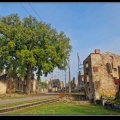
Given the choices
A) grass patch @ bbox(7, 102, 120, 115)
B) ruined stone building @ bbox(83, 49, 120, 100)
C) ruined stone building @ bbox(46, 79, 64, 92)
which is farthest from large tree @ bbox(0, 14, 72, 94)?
ruined stone building @ bbox(46, 79, 64, 92)

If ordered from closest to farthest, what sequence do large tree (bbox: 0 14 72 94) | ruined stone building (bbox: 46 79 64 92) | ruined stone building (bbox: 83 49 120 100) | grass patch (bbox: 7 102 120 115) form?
1. grass patch (bbox: 7 102 120 115)
2. ruined stone building (bbox: 83 49 120 100)
3. large tree (bbox: 0 14 72 94)
4. ruined stone building (bbox: 46 79 64 92)

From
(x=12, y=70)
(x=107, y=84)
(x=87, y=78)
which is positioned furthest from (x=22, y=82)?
(x=107, y=84)

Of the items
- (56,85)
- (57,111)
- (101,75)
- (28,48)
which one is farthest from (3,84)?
(56,85)

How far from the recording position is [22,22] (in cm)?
3083

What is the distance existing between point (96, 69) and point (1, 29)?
1528 centimetres

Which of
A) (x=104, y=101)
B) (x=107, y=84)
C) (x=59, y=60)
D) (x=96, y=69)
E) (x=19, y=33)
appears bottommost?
(x=104, y=101)

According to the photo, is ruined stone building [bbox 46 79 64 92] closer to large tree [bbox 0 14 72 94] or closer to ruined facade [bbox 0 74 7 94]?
large tree [bbox 0 14 72 94]

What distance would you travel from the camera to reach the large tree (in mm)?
28219

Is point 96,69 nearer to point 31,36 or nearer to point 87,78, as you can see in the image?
point 87,78

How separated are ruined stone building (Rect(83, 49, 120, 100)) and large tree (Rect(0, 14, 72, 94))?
5.76 m

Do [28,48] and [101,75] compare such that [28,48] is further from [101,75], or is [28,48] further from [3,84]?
[101,75]

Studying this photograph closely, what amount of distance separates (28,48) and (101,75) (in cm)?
1225

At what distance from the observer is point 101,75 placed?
26.4 meters

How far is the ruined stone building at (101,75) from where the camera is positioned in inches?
1011
